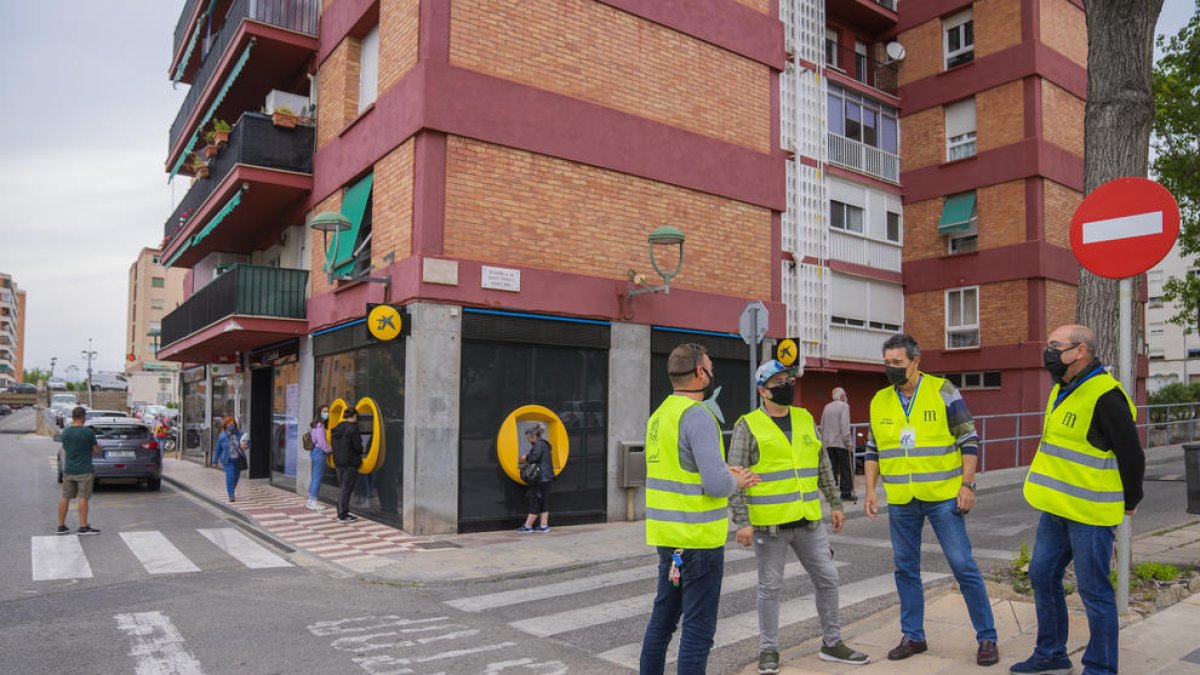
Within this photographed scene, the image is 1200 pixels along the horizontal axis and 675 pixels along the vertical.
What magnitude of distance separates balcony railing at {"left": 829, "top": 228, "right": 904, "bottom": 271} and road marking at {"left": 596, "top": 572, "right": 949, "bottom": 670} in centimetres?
1486

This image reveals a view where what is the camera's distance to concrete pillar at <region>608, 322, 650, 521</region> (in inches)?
522

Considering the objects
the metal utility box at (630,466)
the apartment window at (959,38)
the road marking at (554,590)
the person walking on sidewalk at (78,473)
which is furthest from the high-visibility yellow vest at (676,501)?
the apartment window at (959,38)

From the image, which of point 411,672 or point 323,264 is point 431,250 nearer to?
point 323,264

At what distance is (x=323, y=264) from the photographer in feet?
51.6

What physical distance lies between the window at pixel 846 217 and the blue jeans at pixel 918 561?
17.5 m

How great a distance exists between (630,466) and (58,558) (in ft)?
25.0

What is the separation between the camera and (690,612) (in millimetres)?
4066

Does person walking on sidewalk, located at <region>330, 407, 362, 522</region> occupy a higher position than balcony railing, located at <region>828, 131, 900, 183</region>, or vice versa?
balcony railing, located at <region>828, 131, 900, 183</region>

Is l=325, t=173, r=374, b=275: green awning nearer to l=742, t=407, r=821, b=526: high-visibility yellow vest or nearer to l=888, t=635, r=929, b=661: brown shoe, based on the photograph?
l=742, t=407, r=821, b=526: high-visibility yellow vest

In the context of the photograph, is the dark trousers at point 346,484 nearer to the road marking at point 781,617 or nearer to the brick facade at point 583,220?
the brick facade at point 583,220

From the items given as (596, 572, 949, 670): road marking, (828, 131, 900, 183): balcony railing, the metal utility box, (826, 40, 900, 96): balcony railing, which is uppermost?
(826, 40, 900, 96): balcony railing

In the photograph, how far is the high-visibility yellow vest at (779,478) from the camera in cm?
500

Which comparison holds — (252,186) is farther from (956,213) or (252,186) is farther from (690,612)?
(956,213)

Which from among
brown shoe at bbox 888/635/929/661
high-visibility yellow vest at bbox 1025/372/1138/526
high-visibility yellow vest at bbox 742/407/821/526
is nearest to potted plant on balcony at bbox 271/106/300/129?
high-visibility yellow vest at bbox 742/407/821/526
